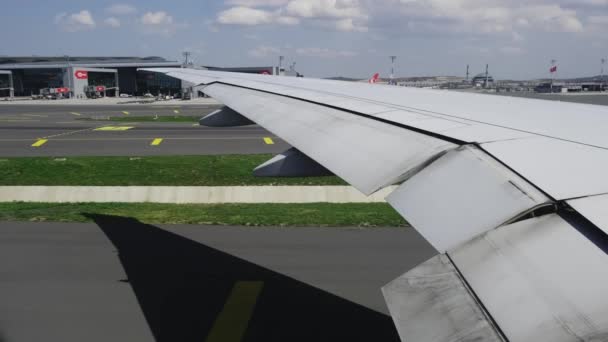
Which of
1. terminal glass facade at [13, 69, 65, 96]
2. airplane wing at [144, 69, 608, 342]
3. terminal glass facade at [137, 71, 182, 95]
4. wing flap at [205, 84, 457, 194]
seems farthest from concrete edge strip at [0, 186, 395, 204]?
terminal glass facade at [13, 69, 65, 96]

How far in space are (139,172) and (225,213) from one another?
585 centimetres

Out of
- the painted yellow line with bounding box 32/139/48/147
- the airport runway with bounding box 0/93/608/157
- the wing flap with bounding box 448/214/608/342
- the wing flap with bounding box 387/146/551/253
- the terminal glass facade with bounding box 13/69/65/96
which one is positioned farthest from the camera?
the terminal glass facade with bounding box 13/69/65/96

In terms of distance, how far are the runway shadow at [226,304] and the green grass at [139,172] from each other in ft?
21.9

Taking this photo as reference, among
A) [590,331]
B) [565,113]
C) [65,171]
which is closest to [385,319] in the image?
[565,113]

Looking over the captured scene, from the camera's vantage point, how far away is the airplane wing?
1.57 m

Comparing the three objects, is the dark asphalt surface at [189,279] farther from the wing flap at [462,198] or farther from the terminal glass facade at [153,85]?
the terminal glass facade at [153,85]

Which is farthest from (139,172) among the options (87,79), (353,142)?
(87,79)

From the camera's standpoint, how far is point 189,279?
7.30 m

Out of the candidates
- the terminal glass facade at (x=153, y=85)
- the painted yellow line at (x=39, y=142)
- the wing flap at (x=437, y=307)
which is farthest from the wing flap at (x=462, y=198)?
the terminal glass facade at (x=153, y=85)

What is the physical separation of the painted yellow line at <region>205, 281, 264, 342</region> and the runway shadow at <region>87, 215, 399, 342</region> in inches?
0.4

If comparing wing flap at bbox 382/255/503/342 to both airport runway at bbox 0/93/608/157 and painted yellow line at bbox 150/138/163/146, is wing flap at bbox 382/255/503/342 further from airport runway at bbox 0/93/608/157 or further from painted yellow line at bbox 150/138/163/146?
painted yellow line at bbox 150/138/163/146

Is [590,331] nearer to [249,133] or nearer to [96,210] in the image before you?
[96,210]

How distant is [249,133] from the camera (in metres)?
26.6

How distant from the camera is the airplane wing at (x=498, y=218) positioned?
1574 mm
